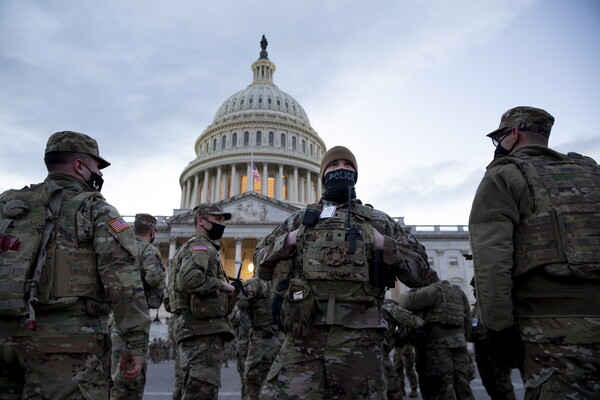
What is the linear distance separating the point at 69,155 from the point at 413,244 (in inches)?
129

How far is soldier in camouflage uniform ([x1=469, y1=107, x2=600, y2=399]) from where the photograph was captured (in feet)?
9.02

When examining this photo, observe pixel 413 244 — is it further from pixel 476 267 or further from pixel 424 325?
pixel 424 325

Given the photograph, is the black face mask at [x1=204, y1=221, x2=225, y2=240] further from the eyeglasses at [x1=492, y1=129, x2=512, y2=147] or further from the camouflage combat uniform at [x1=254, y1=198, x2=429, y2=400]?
the eyeglasses at [x1=492, y1=129, x2=512, y2=147]

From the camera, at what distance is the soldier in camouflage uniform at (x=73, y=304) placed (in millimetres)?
3012

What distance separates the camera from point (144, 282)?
20.5 feet

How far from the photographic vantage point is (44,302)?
3.11 metres

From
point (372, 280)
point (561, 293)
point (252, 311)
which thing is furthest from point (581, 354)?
point (252, 311)

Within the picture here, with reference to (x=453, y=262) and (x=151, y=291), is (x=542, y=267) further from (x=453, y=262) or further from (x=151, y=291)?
(x=453, y=262)

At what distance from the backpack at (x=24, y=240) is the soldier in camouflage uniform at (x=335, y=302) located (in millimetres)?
1811

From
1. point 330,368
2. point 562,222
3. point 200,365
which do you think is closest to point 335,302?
point 330,368

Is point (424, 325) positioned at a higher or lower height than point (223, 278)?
lower

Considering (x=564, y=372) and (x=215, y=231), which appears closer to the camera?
(x=564, y=372)

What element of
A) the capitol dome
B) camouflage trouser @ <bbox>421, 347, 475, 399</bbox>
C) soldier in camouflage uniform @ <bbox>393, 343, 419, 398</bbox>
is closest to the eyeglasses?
camouflage trouser @ <bbox>421, 347, 475, 399</bbox>

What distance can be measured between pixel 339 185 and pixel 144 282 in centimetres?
380
